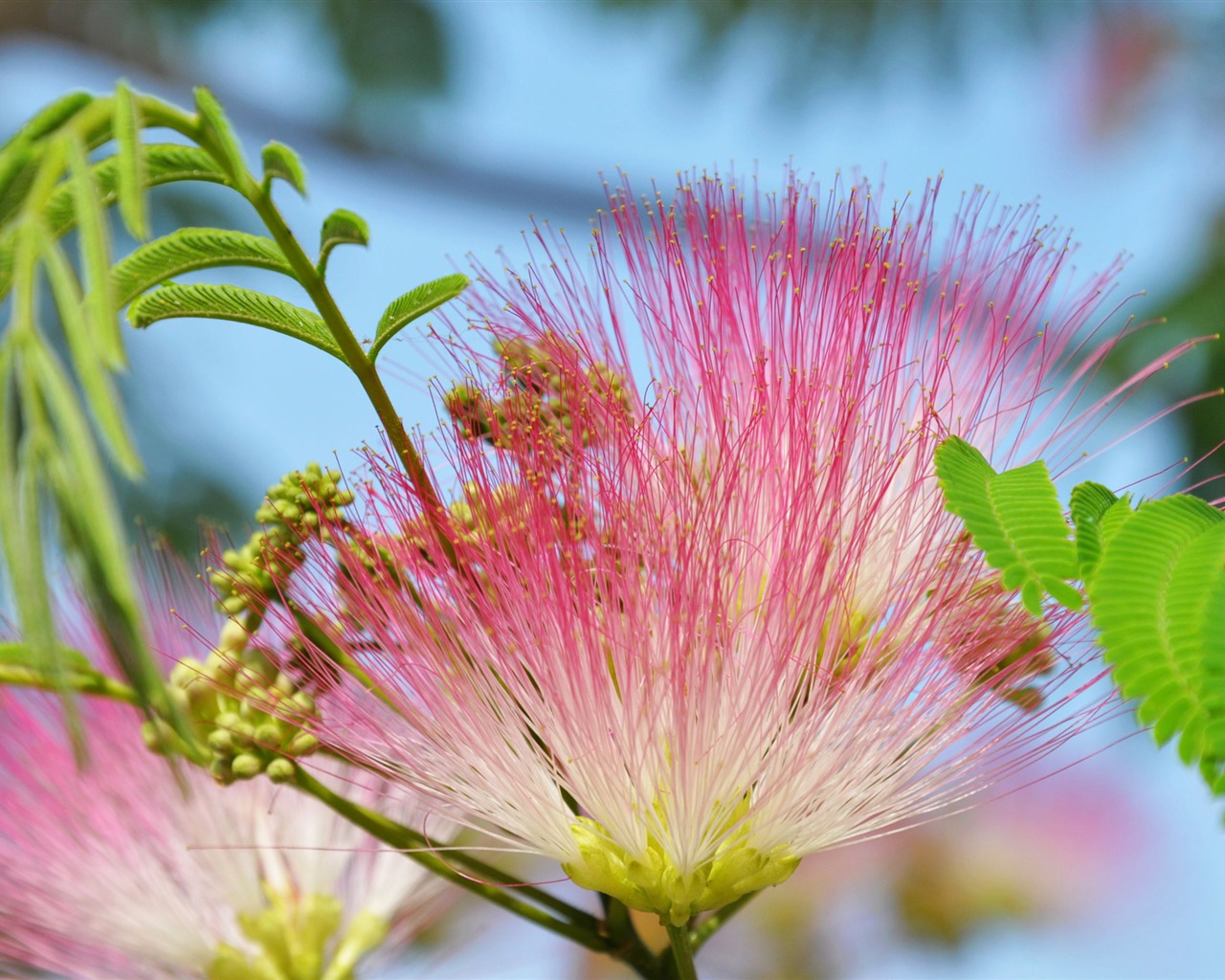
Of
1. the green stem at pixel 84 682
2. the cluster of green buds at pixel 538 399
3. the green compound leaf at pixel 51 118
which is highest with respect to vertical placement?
the green compound leaf at pixel 51 118

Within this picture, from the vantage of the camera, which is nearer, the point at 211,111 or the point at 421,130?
the point at 211,111

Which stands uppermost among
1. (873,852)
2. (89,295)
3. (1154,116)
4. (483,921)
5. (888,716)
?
(1154,116)

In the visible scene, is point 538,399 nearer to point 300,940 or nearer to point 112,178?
point 112,178

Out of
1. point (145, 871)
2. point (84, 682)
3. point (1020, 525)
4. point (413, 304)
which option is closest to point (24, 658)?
point (84, 682)

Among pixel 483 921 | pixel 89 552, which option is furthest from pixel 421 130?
pixel 89 552

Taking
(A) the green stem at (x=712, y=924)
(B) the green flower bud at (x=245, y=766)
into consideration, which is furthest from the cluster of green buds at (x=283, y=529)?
(A) the green stem at (x=712, y=924)

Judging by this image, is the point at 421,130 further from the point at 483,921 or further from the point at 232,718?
the point at 232,718

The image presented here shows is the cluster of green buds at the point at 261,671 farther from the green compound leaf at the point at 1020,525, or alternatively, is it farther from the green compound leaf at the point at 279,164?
the green compound leaf at the point at 1020,525
